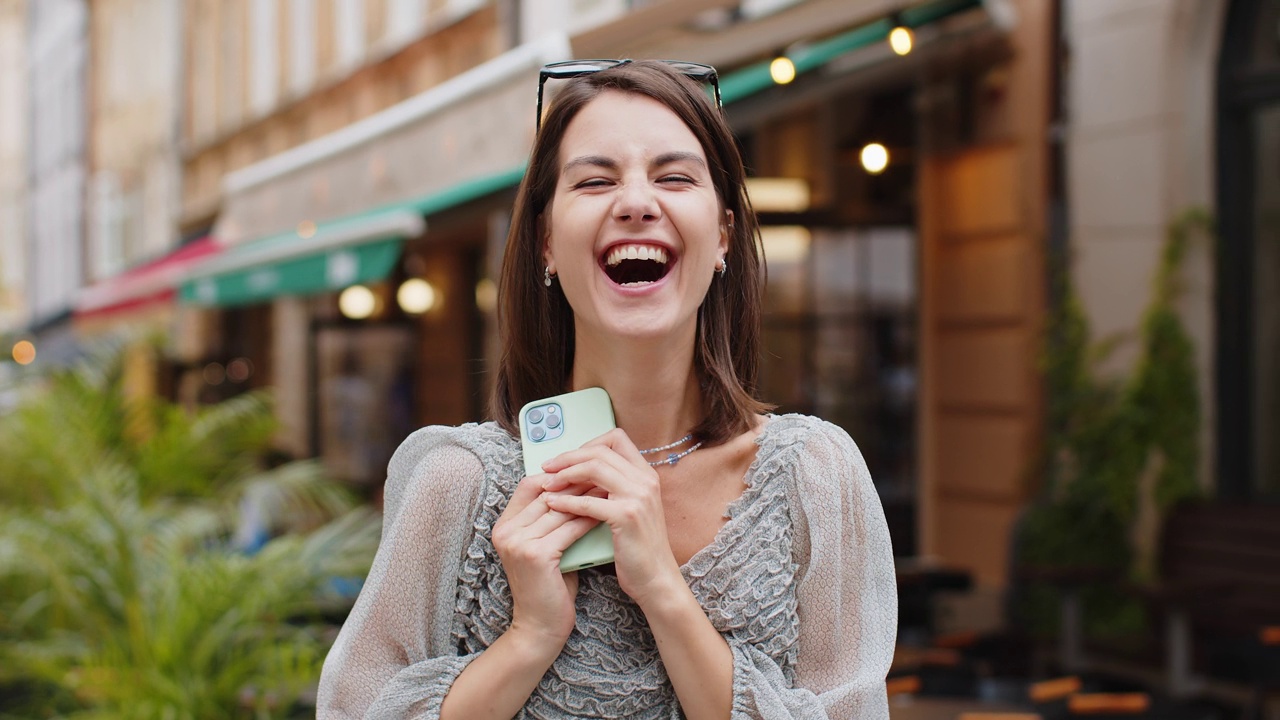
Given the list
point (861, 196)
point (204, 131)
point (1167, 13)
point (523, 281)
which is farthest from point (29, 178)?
point (523, 281)

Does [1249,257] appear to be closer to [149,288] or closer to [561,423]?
[561,423]

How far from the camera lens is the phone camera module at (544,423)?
134cm

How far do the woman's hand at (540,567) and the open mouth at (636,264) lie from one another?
0.24m

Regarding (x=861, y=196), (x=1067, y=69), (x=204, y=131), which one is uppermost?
(x=204, y=131)

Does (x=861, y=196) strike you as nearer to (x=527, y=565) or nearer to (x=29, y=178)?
(x=527, y=565)

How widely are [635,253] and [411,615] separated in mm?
442

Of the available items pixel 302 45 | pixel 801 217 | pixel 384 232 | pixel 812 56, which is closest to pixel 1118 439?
pixel 801 217

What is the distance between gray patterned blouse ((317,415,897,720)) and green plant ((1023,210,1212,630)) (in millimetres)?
5678

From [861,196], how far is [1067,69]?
5.93 feet

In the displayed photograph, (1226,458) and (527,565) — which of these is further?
(1226,458)

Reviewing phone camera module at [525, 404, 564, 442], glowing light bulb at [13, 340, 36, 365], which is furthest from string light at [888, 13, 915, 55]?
glowing light bulb at [13, 340, 36, 365]

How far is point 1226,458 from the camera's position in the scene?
22.6 ft

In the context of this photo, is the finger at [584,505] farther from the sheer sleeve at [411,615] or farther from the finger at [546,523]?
the sheer sleeve at [411,615]

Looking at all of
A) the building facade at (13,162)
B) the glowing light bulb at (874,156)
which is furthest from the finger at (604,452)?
the building facade at (13,162)
